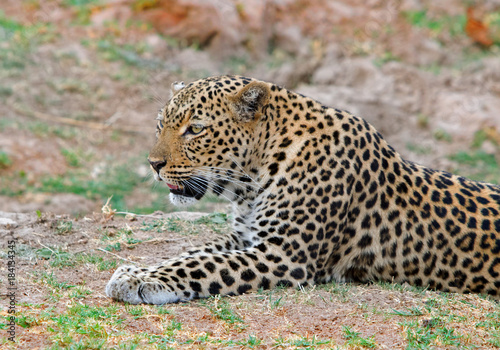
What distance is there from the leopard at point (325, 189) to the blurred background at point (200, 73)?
20.3 ft

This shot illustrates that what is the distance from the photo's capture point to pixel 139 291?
235 inches

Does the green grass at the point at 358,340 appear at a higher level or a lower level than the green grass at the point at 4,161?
lower

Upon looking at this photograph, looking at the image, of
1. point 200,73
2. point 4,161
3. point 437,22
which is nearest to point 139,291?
point 4,161

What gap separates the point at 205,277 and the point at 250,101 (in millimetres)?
1824

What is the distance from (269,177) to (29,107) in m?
10.8

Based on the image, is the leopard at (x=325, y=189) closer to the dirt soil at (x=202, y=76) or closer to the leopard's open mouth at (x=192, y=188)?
the leopard's open mouth at (x=192, y=188)

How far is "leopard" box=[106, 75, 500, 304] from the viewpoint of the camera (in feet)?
21.8

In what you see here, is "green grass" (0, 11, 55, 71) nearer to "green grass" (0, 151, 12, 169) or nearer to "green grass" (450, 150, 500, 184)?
"green grass" (0, 151, 12, 169)

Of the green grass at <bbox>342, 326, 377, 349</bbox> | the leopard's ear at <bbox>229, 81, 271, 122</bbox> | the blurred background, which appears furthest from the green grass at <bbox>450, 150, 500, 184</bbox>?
the green grass at <bbox>342, 326, 377, 349</bbox>

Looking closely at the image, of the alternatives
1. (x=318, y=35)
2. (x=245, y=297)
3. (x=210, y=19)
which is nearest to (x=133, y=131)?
(x=210, y=19)

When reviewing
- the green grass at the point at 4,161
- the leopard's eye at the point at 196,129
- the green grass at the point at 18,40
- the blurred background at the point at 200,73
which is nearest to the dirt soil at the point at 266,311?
the leopard's eye at the point at 196,129

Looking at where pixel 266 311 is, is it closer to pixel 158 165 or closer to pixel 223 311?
pixel 223 311

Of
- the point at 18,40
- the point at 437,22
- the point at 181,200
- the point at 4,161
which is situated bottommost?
the point at 4,161

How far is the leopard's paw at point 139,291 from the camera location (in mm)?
5953
